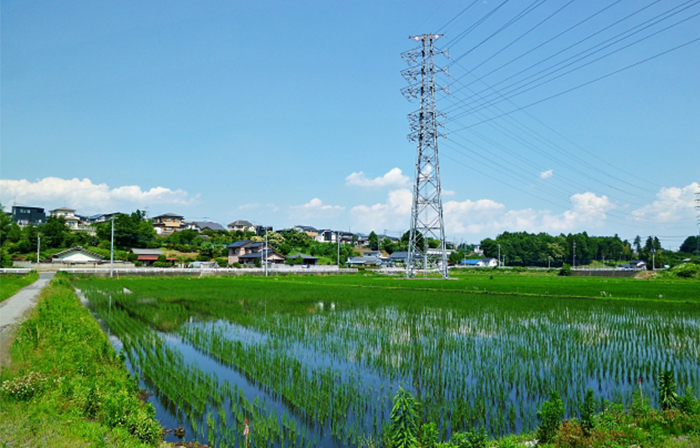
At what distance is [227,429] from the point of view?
6125 mm

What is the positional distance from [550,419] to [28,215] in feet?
348

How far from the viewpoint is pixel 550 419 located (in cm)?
566

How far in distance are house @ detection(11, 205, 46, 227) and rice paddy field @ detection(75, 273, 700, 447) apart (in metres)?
87.0

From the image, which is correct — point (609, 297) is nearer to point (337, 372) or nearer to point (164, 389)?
point (337, 372)

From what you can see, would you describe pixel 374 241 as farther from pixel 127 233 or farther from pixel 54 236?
pixel 54 236

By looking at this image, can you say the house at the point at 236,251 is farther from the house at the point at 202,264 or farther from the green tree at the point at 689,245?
the green tree at the point at 689,245

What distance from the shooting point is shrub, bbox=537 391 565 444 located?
559cm

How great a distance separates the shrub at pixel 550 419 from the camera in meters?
5.59

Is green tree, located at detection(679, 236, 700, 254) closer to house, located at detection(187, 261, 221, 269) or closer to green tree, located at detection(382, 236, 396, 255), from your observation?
green tree, located at detection(382, 236, 396, 255)

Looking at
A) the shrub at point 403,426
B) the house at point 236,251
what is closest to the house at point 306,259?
the house at point 236,251

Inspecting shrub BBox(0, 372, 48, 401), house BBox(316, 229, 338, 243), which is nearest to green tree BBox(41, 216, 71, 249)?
shrub BBox(0, 372, 48, 401)

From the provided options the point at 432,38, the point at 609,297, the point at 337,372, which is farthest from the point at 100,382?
the point at 432,38

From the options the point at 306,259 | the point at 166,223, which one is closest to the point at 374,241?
the point at 306,259

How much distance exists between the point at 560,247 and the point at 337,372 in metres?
106
